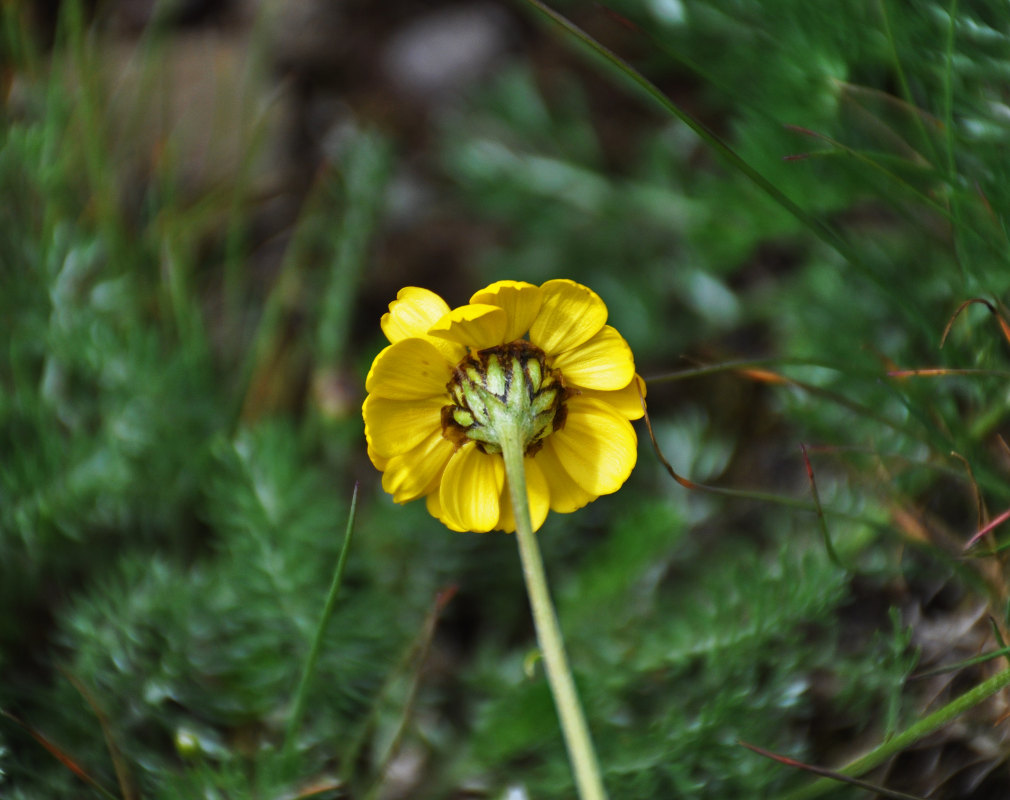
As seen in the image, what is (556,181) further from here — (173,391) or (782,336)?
(173,391)

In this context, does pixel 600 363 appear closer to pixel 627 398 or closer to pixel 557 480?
pixel 627 398

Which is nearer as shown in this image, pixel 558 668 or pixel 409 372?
pixel 558 668

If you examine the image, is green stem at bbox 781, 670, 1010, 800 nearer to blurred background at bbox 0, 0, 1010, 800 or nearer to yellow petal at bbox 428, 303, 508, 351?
blurred background at bbox 0, 0, 1010, 800

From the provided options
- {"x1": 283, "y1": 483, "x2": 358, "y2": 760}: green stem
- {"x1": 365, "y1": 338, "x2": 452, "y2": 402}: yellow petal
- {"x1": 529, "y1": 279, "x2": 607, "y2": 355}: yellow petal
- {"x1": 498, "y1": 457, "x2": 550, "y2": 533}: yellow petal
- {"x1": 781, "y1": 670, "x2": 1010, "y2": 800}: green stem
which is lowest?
{"x1": 781, "y1": 670, "x2": 1010, "y2": 800}: green stem

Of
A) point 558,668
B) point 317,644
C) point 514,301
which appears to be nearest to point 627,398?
point 514,301

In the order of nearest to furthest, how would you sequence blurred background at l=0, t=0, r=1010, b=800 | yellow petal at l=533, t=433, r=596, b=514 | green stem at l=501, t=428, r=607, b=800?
green stem at l=501, t=428, r=607, b=800, yellow petal at l=533, t=433, r=596, b=514, blurred background at l=0, t=0, r=1010, b=800

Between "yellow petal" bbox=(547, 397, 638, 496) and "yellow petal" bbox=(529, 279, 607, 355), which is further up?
"yellow petal" bbox=(529, 279, 607, 355)

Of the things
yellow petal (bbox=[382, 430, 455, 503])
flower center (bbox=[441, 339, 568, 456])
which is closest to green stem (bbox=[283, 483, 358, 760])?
yellow petal (bbox=[382, 430, 455, 503])
